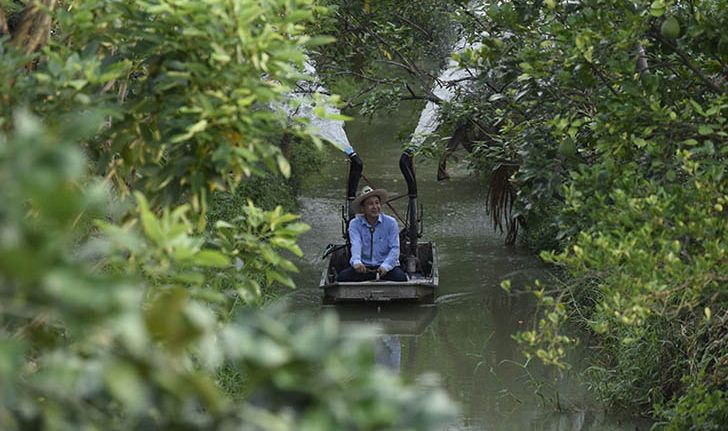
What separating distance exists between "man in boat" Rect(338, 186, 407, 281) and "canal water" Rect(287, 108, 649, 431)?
330mm

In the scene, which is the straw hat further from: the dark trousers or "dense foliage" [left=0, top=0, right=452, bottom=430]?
"dense foliage" [left=0, top=0, right=452, bottom=430]

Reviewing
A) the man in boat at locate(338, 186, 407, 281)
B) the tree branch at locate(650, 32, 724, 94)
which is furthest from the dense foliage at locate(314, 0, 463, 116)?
the tree branch at locate(650, 32, 724, 94)

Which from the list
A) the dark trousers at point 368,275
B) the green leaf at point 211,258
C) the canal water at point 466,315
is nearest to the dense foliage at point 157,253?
the green leaf at point 211,258

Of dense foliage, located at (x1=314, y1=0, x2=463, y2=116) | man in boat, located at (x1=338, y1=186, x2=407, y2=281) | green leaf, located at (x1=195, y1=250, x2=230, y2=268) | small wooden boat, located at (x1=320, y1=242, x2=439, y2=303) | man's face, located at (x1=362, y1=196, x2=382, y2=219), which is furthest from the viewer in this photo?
A: man in boat, located at (x1=338, y1=186, x2=407, y2=281)

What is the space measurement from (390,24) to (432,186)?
694cm

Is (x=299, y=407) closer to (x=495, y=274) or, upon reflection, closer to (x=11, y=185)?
(x=11, y=185)

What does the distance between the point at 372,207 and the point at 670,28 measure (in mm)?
6551

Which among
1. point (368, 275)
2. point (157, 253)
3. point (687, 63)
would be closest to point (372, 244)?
point (368, 275)

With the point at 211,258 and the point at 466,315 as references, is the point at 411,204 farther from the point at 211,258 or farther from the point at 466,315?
the point at 211,258

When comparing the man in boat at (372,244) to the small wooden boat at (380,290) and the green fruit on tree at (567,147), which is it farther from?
the green fruit on tree at (567,147)

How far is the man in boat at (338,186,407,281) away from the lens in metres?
12.5

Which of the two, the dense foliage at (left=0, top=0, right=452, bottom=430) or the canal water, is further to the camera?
the canal water

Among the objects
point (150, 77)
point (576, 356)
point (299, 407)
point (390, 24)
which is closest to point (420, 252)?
point (390, 24)

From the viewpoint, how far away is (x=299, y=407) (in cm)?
214
